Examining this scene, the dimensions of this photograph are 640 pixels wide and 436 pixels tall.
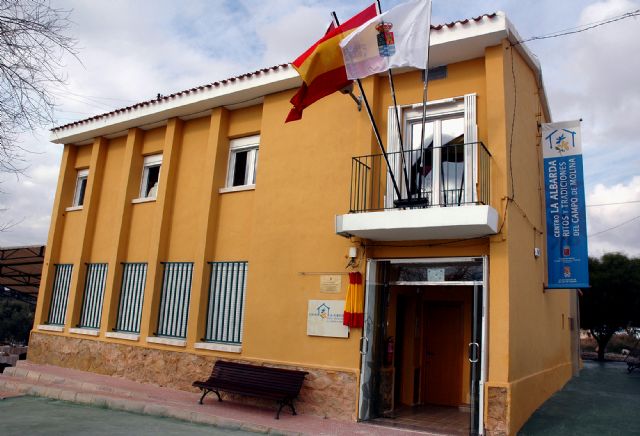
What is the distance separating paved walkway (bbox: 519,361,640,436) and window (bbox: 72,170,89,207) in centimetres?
1280

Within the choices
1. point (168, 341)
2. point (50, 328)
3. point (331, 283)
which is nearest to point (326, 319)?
point (331, 283)

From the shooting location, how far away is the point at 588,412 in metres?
9.84

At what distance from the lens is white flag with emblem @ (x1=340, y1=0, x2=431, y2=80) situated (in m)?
7.96

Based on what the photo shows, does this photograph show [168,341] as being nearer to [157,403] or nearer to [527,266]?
[157,403]

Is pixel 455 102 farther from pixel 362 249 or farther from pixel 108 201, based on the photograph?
pixel 108 201

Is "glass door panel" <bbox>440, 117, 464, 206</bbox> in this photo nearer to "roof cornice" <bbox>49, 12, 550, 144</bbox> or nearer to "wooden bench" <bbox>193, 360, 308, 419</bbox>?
"roof cornice" <bbox>49, 12, 550, 144</bbox>

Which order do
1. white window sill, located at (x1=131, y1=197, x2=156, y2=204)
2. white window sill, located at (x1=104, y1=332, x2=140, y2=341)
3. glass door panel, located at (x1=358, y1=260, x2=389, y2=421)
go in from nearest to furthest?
1. glass door panel, located at (x1=358, y1=260, x2=389, y2=421)
2. white window sill, located at (x1=104, y1=332, x2=140, y2=341)
3. white window sill, located at (x1=131, y1=197, x2=156, y2=204)

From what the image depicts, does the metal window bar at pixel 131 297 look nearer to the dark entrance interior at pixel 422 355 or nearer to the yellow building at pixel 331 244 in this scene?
the yellow building at pixel 331 244

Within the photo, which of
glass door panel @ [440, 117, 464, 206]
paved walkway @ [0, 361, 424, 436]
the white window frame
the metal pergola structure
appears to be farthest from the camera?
the metal pergola structure

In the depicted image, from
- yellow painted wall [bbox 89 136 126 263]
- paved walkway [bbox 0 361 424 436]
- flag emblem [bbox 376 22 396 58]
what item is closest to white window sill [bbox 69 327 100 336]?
paved walkway [bbox 0 361 424 436]

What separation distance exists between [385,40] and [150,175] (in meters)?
8.12

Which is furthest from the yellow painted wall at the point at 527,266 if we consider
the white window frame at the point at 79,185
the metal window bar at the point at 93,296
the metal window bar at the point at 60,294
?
the white window frame at the point at 79,185

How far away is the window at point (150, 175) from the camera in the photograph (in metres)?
13.7

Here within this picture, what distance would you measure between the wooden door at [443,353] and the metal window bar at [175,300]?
17.6 ft
